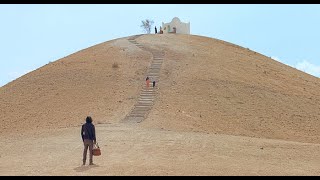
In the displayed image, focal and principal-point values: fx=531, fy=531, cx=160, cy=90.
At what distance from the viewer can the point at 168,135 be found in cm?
2350

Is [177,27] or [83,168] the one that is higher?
[177,27]

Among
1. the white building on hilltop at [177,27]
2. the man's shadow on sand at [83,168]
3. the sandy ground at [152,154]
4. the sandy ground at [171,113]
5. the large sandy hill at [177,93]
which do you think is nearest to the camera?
the man's shadow on sand at [83,168]

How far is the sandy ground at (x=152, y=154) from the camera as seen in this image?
1489 centimetres

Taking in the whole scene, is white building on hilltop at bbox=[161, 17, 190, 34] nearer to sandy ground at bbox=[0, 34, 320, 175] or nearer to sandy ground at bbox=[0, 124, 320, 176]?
sandy ground at bbox=[0, 34, 320, 175]

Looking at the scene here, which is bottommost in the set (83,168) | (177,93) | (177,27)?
(83,168)

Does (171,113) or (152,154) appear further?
(171,113)

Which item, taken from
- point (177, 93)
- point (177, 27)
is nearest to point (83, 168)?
point (177, 93)

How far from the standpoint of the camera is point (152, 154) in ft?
60.4

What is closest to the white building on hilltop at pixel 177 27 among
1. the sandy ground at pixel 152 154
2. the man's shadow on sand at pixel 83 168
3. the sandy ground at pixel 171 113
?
the sandy ground at pixel 171 113

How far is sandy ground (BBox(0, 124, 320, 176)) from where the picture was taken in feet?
48.8

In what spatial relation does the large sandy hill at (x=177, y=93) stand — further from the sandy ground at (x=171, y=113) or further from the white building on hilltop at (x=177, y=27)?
the white building on hilltop at (x=177, y=27)

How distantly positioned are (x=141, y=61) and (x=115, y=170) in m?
24.9

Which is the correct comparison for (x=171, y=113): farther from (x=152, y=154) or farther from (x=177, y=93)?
A: (x=152, y=154)

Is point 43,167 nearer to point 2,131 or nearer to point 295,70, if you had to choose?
point 2,131
